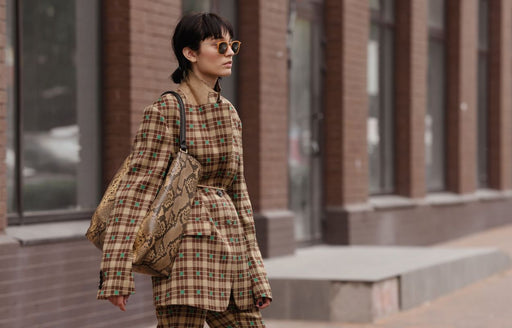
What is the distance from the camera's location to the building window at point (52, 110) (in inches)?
267

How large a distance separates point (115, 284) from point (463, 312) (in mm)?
5802

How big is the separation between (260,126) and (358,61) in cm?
283

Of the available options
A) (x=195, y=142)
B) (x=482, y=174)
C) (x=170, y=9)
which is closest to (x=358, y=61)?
(x=170, y=9)

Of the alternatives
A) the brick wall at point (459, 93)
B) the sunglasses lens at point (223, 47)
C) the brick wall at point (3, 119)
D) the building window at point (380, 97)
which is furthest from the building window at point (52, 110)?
the brick wall at point (459, 93)

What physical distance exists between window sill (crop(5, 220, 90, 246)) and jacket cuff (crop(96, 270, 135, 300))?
3.21 metres

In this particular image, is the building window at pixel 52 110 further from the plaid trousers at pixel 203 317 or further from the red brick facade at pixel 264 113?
the plaid trousers at pixel 203 317

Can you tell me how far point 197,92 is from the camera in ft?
12.3

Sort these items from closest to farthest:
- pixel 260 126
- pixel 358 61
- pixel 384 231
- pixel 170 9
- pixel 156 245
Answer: pixel 156 245 → pixel 170 9 → pixel 260 126 → pixel 358 61 → pixel 384 231

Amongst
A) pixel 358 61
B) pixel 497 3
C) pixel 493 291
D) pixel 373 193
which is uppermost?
pixel 497 3

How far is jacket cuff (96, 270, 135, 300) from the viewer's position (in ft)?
11.1

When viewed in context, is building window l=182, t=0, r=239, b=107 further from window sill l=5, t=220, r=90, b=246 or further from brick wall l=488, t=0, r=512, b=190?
brick wall l=488, t=0, r=512, b=190

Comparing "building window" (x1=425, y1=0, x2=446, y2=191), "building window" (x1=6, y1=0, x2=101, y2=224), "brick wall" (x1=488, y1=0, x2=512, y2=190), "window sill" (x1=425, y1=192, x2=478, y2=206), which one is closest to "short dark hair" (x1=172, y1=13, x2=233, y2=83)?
"building window" (x1=6, y1=0, x2=101, y2=224)

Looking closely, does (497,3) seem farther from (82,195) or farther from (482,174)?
(82,195)

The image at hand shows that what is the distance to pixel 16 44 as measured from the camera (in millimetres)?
6773
